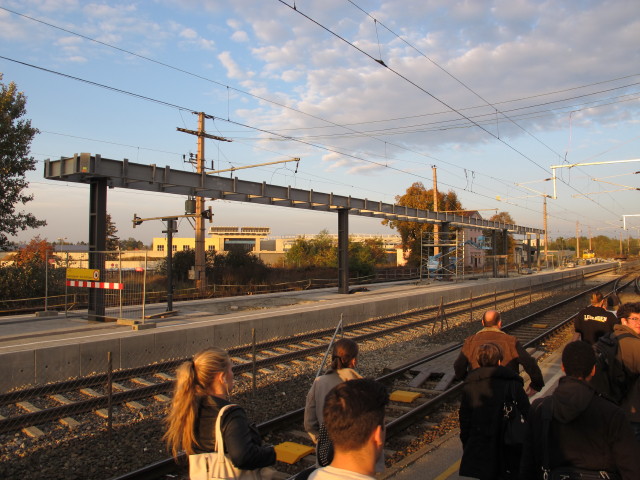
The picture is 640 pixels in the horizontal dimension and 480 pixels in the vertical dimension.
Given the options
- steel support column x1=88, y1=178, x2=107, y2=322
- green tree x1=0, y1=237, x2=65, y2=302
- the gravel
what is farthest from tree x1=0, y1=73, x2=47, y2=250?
the gravel

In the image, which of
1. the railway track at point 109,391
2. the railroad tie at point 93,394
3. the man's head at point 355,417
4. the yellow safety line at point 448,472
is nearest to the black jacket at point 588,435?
the man's head at point 355,417

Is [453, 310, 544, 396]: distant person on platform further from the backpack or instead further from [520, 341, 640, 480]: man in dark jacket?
[520, 341, 640, 480]: man in dark jacket

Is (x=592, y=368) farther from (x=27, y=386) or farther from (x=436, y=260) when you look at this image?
(x=436, y=260)

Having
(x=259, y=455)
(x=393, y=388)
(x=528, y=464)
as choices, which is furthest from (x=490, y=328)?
(x=393, y=388)

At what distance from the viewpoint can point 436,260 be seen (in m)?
34.5

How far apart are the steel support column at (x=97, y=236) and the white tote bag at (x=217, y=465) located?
12688 millimetres

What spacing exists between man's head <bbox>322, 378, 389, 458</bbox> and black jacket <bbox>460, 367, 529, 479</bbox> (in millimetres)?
1970

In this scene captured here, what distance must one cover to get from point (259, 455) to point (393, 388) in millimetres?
7041

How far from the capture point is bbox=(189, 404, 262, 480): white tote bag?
255 centimetres

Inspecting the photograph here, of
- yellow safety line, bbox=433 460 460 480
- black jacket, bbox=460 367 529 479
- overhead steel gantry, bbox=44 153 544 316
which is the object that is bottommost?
yellow safety line, bbox=433 460 460 480

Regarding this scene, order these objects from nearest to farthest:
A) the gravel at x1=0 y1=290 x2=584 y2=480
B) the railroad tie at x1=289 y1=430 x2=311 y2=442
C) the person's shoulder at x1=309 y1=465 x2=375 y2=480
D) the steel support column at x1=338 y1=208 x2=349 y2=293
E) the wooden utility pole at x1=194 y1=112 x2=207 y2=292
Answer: the person's shoulder at x1=309 y1=465 x2=375 y2=480 → the gravel at x1=0 y1=290 x2=584 y2=480 → the railroad tie at x1=289 y1=430 x2=311 y2=442 → the steel support column at x1=338 y1=208 x2=349 y2=293 → the wooden utility pole at x1=194 y1=112 x2=207 y2=292

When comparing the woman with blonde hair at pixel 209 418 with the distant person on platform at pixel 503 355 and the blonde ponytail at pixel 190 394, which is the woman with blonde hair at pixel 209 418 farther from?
the distant person on platform at pixel 503 355

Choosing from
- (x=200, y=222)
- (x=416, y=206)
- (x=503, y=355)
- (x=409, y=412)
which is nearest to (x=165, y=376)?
(x=409, y=412)

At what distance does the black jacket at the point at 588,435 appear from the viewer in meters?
2.63
